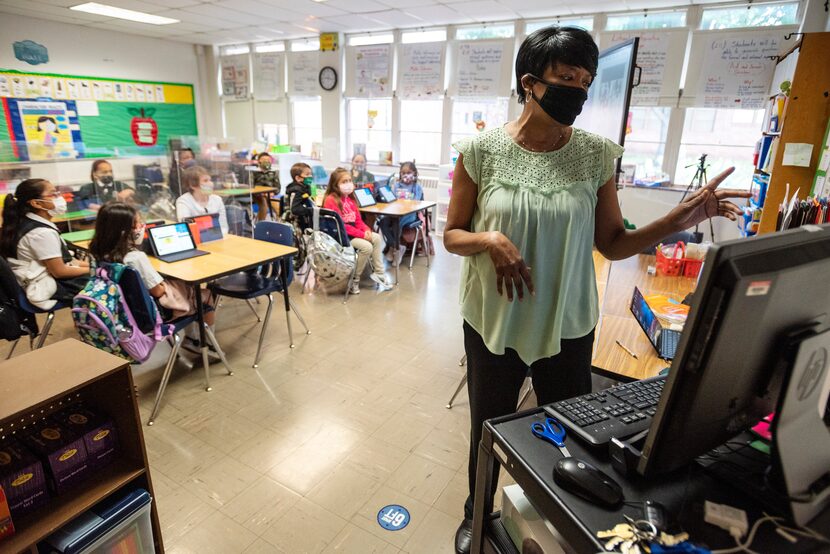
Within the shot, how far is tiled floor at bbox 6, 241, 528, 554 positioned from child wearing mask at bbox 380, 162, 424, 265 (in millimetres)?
1850

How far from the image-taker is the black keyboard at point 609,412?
2.99ft

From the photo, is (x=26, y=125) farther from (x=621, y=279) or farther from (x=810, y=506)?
(x=810, y=506)

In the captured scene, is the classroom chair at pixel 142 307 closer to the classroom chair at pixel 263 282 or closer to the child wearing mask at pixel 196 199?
the classroom chair at pixel 263 282

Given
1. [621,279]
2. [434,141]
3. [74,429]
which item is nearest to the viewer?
[74,429]

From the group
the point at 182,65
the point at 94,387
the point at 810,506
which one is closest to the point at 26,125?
the point at 182,65

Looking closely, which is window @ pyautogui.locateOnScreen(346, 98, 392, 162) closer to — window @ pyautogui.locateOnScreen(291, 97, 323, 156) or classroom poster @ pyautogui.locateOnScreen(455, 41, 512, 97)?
window @ pyautogui.locateOnScreen(291, 97, 323, 156)

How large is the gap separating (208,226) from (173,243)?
34 centimetres

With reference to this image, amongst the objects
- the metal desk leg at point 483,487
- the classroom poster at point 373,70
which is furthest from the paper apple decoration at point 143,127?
the metal desk leg at point 483,487

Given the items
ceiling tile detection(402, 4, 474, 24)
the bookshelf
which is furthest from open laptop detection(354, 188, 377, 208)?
the bookshelf

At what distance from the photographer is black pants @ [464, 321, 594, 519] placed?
1.27m

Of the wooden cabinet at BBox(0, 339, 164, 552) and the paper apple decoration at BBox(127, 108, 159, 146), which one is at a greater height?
Answer: the paper apple decoration at BBox(127, 108, 159, 146)

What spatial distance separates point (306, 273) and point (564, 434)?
4.12 m

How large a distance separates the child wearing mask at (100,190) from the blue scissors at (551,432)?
497 cm

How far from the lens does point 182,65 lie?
29.0 feet
